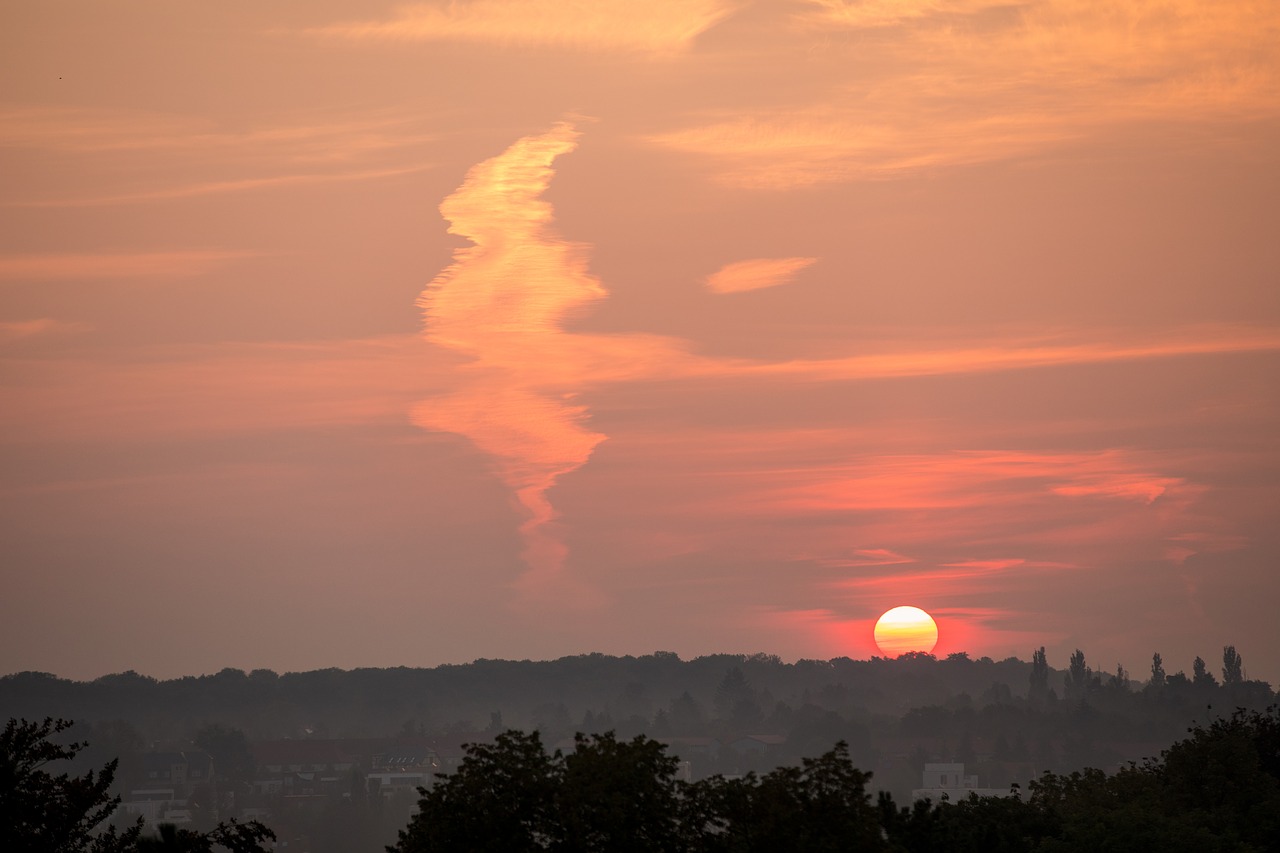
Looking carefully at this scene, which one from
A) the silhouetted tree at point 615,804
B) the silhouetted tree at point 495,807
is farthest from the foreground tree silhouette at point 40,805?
the silhouetted tree at point 615,804

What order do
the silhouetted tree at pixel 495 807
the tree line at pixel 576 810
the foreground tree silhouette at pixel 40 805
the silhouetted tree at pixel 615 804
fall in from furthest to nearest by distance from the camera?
1. the silhouetted tree at pixel 495 807
2. the silhouetted tree at pixel 615 804
3. the tree line at pixel 576 810
4. the foreground tree silhouette at pixel 40 805

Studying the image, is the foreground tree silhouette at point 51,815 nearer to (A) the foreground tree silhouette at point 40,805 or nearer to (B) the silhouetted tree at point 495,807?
(A) the foreground tree silhouette at point 40,805

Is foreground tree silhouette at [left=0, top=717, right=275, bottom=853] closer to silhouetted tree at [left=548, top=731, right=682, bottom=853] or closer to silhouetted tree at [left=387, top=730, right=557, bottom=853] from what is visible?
silhouetted tree at [left=387, top=730, right=557, bottom=853]

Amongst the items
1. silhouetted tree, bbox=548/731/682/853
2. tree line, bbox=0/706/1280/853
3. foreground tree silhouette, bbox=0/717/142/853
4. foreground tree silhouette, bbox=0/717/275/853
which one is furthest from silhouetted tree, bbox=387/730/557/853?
foreground tree silhouette, bbox=0/717/142/853

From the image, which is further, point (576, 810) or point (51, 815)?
point (576, 810)

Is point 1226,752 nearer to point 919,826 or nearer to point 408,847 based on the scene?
point 919,826

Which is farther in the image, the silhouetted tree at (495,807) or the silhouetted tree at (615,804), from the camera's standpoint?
the silhouetted tree at (495,807)

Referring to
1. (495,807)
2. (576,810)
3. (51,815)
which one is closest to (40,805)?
(51,815)

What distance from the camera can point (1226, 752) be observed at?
83625 mm

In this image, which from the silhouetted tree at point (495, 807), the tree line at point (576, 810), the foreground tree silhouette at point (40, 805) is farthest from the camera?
the silhouetted tree at point (495, 807)

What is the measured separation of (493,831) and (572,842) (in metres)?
2.38

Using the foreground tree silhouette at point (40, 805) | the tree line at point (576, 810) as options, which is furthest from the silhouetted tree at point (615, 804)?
the foreground tree silhouette at point (40, 805)

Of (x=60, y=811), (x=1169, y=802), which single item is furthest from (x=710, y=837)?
(x=1169, y=802)

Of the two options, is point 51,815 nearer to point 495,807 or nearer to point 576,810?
A: point 495,807
